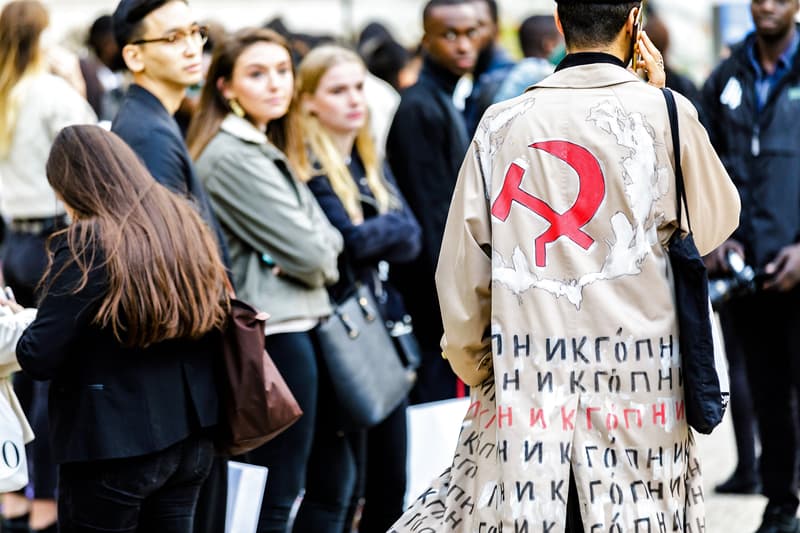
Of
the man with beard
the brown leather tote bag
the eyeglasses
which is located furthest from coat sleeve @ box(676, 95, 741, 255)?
the man with beard

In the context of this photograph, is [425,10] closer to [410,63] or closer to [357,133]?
[357,133]

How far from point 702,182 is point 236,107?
247 centimetres

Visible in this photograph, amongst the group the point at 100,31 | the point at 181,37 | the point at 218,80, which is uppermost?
the point at 100,31

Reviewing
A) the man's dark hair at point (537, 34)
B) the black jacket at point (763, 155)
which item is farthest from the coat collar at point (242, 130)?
the man's dark hair at point (537, 34)

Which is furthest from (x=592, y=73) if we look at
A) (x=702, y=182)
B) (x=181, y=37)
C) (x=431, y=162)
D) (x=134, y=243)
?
(x=431, y=162)

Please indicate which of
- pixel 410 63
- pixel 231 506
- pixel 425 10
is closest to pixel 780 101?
pixel 425 10

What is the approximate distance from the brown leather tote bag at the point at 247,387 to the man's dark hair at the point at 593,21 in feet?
4.62

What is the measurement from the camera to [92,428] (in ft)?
13.5

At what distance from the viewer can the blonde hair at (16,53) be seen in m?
6.67

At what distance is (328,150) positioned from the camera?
589cm

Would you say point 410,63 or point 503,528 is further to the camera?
point 410,63

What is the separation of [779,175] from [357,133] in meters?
1.84

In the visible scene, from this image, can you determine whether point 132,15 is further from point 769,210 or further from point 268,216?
point 769,210

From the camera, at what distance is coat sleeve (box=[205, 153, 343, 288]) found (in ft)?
17.0
